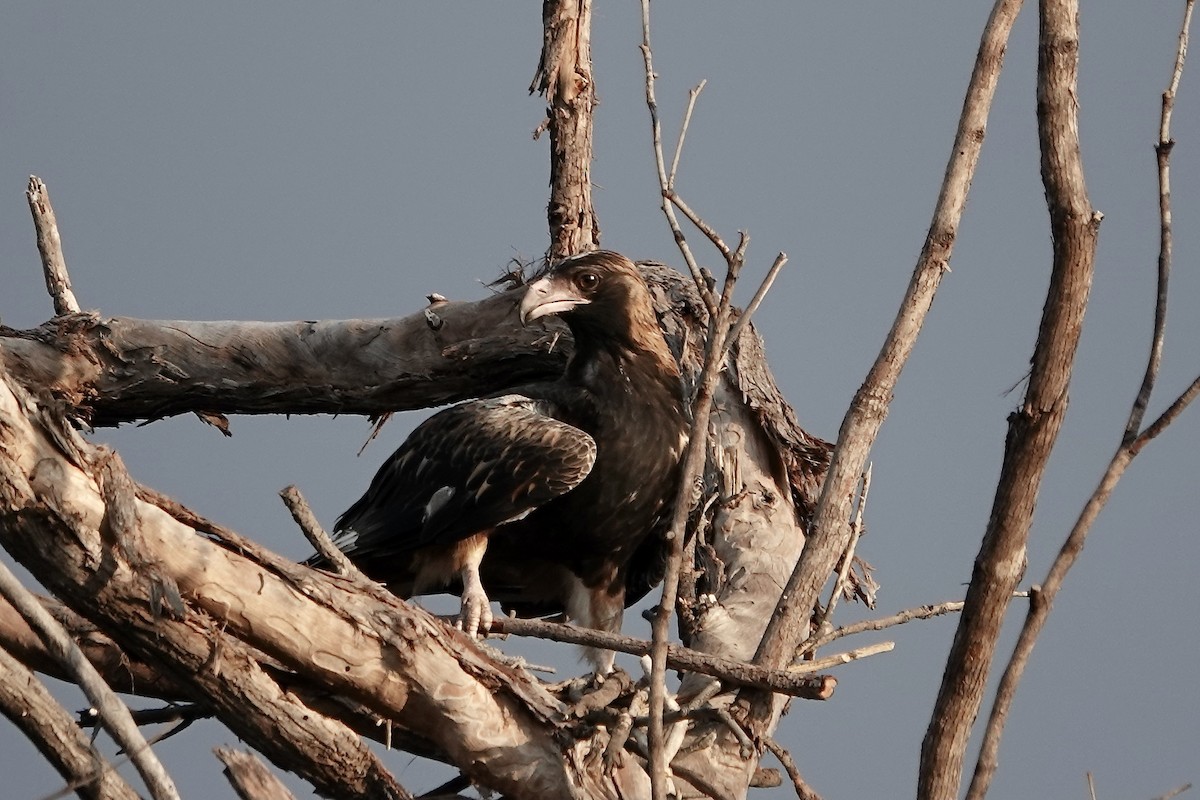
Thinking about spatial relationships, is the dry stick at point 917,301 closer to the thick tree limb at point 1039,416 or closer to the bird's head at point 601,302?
the thick tree limb at point 1039,416

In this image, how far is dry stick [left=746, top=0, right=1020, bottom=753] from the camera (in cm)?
404

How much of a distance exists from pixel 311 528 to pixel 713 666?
1.14 m

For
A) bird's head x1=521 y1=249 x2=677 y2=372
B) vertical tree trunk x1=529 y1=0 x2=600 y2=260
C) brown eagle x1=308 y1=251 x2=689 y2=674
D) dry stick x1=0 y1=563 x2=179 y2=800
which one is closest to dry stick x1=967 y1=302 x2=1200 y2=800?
dry stick x1=0 y1=563 x2=179 y2=800

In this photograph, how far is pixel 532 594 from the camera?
6418 millimetres

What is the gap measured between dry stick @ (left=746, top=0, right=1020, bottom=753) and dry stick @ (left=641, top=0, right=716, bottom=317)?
47 centimetres

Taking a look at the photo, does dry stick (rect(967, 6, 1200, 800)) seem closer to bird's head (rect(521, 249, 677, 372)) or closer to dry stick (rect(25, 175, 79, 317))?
bird's head (rect(521, 249, 677, 372))

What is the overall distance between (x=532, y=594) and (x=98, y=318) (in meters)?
2.19

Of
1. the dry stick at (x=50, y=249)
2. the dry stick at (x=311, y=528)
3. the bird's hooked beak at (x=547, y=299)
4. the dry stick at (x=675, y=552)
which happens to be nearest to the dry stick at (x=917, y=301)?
the dry stick at (x=675, y=552)

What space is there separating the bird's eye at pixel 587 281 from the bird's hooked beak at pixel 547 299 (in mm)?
42

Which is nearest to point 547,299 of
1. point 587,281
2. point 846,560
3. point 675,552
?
point 587,281

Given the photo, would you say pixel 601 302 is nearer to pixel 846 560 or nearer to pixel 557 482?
pixel 557 482

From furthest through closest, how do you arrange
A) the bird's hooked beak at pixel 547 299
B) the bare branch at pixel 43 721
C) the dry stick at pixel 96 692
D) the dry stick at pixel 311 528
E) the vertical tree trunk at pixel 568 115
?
the vertical tree trunk at pixel 568 115
the bird's hooked beak at pixel 547 299
the dry stick at pixel 311 528
the bare branch at pixel 43 721
the dry stick at pixel 96 692

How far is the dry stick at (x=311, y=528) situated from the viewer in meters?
3.91

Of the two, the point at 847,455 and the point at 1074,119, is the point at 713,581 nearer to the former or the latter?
the point at 847,455
